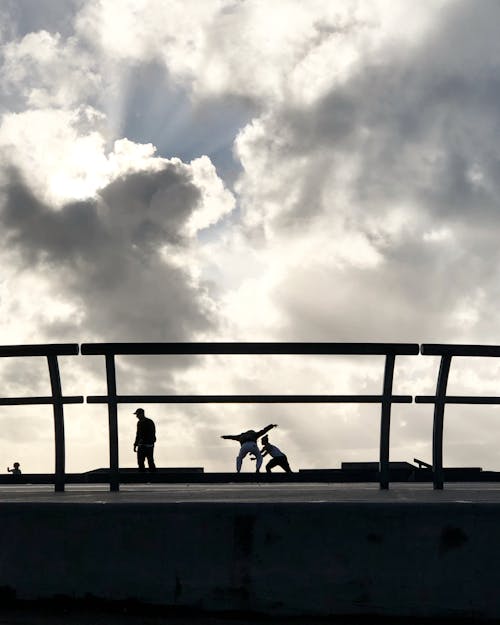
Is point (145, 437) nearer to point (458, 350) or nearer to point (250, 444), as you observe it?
point (250, 444)

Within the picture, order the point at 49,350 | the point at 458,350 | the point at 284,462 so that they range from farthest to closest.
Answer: the point at 284,462 → the point at 458,350 → the point at 49,350

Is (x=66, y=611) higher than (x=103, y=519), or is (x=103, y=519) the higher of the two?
(x=103, y=519)

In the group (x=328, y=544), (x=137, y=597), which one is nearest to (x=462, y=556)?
(x=328, y=544)

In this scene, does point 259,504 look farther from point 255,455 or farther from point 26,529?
point 255,455

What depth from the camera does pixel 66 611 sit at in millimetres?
5590

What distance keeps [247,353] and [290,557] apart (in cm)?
267

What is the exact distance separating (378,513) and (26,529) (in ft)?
6.55

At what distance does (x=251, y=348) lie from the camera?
26.3ft

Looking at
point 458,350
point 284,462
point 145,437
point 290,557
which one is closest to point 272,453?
point 284,462

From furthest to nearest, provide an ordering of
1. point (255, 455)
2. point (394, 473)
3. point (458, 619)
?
point (394, 473) → point (255, 455) → point (458, 619)

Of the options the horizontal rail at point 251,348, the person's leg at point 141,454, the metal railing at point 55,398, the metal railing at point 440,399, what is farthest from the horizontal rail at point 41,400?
the person's leg at point 141,454

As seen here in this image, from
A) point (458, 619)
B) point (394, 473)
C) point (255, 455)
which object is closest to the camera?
point (458, 619)

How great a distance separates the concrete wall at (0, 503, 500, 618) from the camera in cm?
549

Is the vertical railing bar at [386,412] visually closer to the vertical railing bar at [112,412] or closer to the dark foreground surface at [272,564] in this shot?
the vertical railing bar at [112,412]
